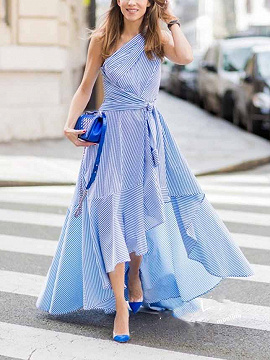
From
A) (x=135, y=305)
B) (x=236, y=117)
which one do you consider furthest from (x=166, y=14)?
(x=236, y=117)

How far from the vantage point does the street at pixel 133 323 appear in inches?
175

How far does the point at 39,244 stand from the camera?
7250 millimetres

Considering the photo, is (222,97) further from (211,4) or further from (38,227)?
(211,4)

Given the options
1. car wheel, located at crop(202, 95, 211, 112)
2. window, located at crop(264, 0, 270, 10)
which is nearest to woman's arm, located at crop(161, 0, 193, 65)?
car wheel, located at crop(202, 95, 211, 112)

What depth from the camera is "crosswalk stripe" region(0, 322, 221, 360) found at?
437 centimetres

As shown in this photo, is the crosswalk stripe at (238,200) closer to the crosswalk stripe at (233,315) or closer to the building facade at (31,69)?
the crosswalk stripe at (233,315)

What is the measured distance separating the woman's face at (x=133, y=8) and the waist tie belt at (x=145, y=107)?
410 millimetres

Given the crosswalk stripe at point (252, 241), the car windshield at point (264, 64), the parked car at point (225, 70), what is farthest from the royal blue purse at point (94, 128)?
the parked car at point (225, 70)

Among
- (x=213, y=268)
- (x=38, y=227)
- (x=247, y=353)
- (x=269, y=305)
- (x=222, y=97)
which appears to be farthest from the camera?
(x=222, y=97)

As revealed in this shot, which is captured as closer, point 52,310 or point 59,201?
point 52,310

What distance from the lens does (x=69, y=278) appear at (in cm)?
482

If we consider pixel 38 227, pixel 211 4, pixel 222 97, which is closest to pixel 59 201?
pixel 38 227

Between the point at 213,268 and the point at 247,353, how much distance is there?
54 centimetres

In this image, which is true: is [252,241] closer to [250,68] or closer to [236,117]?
[250,68]
